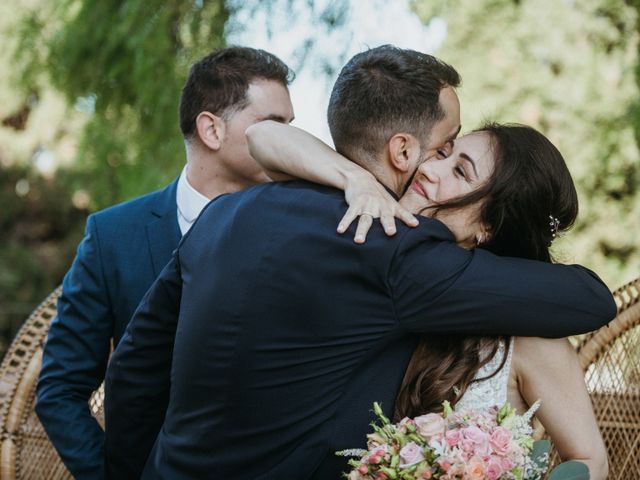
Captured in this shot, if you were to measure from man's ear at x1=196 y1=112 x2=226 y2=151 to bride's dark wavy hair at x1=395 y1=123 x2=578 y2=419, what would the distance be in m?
1.34

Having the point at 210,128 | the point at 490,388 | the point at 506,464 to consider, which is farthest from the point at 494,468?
the point at 210,128

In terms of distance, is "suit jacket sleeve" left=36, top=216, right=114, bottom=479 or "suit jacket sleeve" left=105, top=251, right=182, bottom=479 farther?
"suit jacket sleeve" left=36, top=216, right=114, bottom=479

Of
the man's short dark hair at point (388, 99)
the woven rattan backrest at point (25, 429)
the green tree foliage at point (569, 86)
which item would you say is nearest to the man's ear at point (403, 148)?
the man's short dark hair at point (388, 99)

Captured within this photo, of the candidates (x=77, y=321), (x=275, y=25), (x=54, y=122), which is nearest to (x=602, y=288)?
(x=77, y=321)

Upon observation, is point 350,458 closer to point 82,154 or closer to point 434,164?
point 434,164

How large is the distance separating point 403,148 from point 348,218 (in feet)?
1.62

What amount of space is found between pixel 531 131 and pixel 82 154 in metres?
3.73

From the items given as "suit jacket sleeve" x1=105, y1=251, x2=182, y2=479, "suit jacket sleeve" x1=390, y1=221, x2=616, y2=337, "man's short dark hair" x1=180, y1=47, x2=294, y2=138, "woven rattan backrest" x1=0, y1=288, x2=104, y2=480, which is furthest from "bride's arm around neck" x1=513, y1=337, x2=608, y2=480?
"woven rattan backrest" x1=0, y1=288, x2=104, y2=480

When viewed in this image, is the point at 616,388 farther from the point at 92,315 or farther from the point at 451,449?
the point at 92,315

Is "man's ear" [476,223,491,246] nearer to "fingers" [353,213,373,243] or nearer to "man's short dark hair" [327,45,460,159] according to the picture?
"man's short dark hair" [327,45,460,159]

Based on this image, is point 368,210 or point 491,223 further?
point 491,223

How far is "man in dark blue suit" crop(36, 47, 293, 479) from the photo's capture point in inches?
116

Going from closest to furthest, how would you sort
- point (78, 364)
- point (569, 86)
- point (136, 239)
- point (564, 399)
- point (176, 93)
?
point (564, 399), point (78, 364), point (136, 239), point (176, 93), point (569, 86)

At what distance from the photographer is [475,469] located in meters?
1.76
